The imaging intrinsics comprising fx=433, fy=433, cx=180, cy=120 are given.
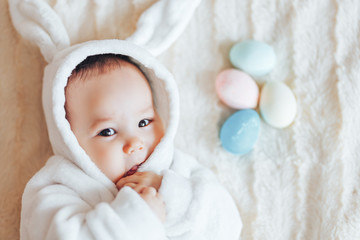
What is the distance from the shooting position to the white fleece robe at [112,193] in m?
0.90

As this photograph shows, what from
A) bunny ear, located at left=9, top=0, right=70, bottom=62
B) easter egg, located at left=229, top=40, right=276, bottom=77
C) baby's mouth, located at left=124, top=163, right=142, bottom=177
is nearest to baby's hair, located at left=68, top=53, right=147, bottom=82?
bunny ear, located at left=9, top=0, right=70, bottom=62

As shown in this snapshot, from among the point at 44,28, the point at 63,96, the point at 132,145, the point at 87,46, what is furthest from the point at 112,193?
the point at 44,28

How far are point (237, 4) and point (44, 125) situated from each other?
0.68m

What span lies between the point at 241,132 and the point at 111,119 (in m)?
0.38

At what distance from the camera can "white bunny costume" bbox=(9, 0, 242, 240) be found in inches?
35.8

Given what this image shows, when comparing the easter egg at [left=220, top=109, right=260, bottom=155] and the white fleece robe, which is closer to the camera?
the white fleece robe

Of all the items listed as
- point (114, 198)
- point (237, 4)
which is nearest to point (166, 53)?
point (237, 4)

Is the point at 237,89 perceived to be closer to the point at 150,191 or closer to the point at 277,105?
the point at 277,105

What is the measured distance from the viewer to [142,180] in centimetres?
102

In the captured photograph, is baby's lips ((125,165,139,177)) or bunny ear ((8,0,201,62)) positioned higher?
bunny ear ((8,0,201,62))

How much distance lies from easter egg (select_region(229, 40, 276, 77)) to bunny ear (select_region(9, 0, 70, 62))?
0.48 metres

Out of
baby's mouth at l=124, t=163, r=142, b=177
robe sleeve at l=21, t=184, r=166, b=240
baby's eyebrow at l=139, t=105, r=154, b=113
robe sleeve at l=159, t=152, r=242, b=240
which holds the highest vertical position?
baby's eyebrow at l=139, t=105, r=154, b=113

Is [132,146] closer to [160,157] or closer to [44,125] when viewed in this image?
[160,157]

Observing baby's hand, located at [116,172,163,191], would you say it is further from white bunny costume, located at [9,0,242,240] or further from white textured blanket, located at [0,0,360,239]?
white textured blanket, located at [0,0,360,239]
